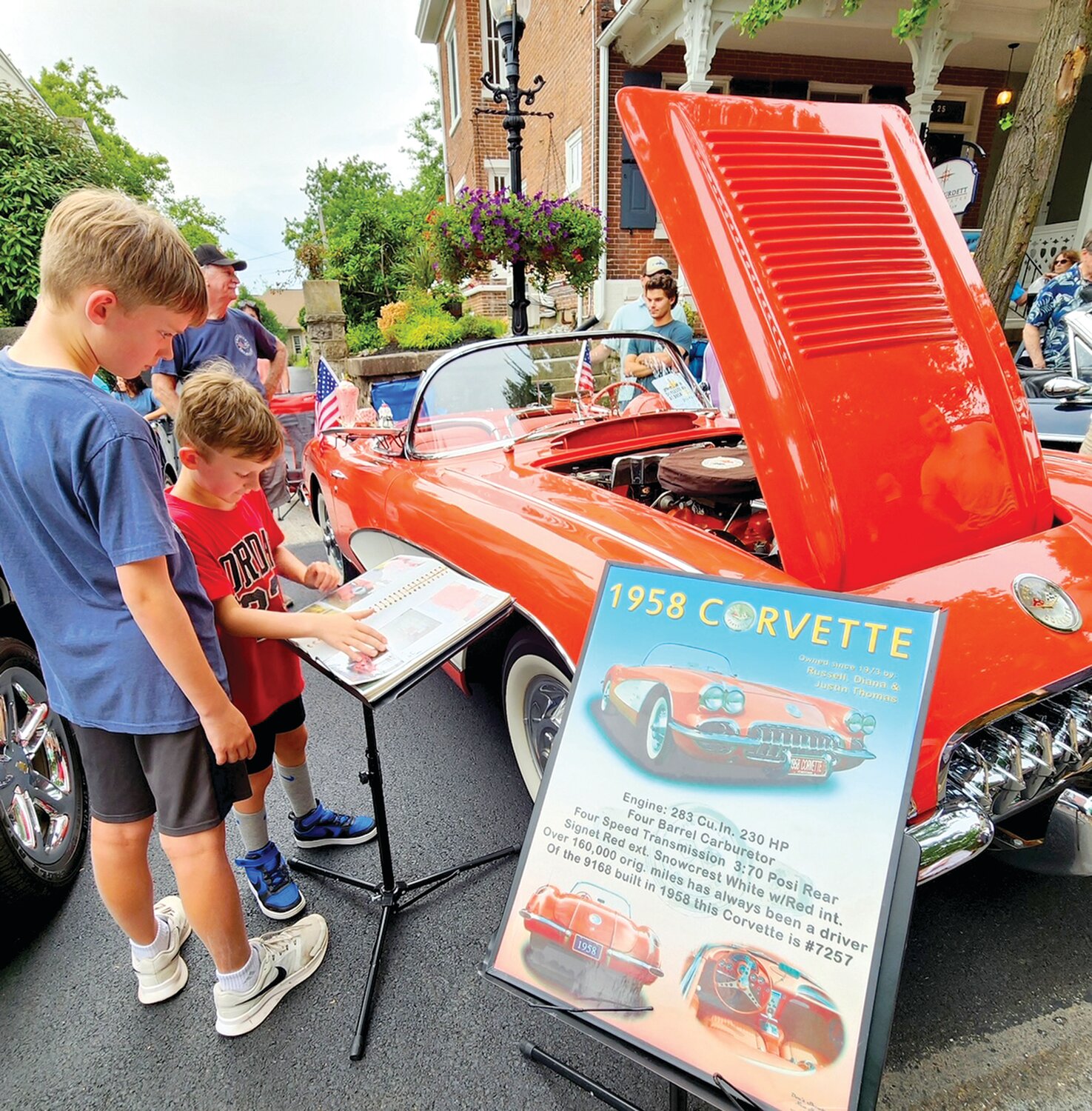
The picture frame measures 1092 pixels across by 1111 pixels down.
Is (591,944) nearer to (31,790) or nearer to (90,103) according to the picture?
(31,790)

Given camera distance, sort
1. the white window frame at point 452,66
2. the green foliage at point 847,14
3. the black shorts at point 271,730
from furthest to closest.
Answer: the white window frame at point 452,66, the green foliage at point 847,14, the black shorts at point 271,730

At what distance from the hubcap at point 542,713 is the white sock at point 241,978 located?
3.04 ft

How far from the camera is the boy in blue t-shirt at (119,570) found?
117 cm

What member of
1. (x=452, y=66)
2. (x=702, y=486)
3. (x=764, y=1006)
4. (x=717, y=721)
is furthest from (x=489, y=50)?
(x=764, y=1006)

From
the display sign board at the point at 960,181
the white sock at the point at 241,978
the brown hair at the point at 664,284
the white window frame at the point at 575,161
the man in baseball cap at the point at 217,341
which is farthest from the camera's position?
the white window frame at the point at 575,161

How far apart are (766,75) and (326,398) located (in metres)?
9.31

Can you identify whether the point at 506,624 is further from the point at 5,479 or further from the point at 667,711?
the point at 5,479

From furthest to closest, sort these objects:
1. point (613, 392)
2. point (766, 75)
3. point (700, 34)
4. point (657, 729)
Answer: point (766, 75) → point (700, 34) → point (613, 392) → point (657, 729)

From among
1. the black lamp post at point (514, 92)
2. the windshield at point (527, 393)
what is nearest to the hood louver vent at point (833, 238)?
the windshield at point (527, 393)

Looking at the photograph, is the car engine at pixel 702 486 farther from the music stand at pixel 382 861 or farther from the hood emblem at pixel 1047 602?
the music stand at pixel 382 861

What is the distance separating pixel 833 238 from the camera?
1.97 meters

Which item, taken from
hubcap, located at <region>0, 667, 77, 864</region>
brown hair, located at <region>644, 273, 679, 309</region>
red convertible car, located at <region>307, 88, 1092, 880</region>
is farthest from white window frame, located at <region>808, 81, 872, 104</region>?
hubcap, located at <region>0, 667, 77, 864</region>

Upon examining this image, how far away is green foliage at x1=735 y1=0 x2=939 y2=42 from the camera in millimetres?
6453

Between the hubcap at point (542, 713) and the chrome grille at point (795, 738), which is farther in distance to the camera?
the hubcap at point (542, 713)
